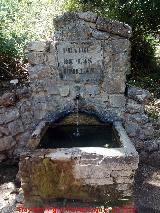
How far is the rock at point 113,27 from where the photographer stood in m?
4.21

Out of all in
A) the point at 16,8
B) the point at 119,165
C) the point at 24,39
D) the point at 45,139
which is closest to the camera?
the point at 119,165

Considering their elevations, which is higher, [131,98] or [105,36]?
[105,36]

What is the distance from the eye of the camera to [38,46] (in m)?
4.40

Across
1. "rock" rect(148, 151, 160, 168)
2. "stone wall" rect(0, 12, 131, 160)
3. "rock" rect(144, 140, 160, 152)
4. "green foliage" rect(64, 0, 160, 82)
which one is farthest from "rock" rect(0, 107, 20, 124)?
"green foliage" rect(64, 0, 160, 82)

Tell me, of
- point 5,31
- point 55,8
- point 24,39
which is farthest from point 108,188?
point 55,8

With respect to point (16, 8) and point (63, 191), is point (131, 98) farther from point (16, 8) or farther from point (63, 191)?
point (16, 8)

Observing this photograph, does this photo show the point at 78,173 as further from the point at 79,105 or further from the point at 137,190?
the point at 79,105

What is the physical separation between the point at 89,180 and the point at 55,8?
4.13m

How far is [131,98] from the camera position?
4.62 metres

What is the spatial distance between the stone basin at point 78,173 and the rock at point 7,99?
1.33 meters

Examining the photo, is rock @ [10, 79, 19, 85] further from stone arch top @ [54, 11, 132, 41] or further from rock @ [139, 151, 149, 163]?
rock @ [139, 151, 149, 163]

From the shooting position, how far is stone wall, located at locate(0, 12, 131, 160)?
14.1 feet

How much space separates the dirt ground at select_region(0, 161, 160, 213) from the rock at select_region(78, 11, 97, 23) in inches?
87.3

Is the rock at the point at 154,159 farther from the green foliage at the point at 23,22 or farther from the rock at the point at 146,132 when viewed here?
the green foliage at the point at 23,22
